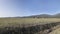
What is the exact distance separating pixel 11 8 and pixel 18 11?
0.21 m

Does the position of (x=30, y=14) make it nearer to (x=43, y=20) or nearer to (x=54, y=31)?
(x=43, y=20)

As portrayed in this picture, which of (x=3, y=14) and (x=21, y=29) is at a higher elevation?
(x=3, y=14)

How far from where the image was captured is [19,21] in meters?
3.08

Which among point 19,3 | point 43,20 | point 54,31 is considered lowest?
point 54,31

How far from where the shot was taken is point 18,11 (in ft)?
10.2

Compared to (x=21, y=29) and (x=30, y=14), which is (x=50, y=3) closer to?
(x=30, y=14)

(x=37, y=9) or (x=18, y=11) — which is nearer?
(x=18, y=11)

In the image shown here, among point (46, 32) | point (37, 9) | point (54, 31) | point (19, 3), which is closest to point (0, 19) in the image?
point (19, 3)

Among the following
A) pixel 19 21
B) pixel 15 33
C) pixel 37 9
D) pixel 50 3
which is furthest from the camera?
pixel 50 3

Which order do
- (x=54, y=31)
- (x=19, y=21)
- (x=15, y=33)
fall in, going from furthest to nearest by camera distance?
(x=54, y=31), (x=19, y=21), (x=15, y=33)

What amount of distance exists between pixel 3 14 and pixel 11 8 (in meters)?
0.24

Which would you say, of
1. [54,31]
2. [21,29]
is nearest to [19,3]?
[21,29]

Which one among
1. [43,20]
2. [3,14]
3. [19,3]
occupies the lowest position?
[43,20]

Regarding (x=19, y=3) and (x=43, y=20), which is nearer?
(x=19, y=3)
